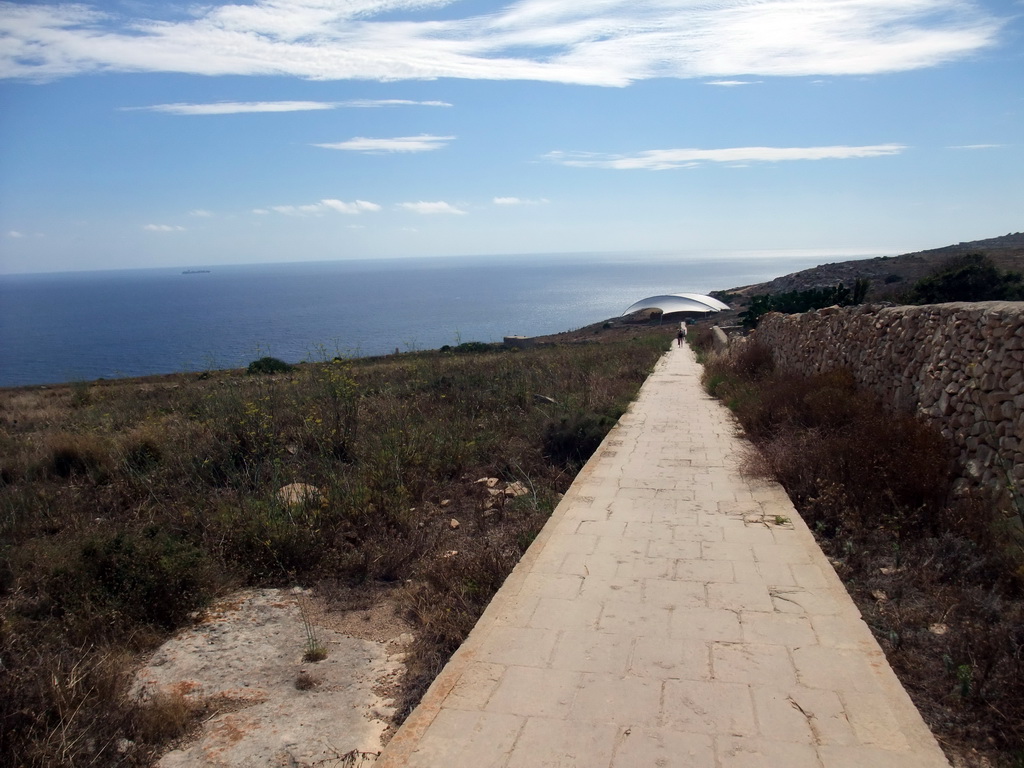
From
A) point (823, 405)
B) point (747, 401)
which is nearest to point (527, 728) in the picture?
point (823, 405)

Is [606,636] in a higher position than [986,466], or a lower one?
lower

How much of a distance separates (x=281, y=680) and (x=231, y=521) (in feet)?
7.28

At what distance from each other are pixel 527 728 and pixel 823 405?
20.8 ft

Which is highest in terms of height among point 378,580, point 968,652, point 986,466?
point 986,466

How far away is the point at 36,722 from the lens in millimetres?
3055

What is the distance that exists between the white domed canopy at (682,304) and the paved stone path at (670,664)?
186ft

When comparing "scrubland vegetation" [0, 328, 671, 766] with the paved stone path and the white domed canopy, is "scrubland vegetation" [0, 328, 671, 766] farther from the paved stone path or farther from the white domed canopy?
the white domed canopy


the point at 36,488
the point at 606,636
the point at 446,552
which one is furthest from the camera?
the point at 36,488

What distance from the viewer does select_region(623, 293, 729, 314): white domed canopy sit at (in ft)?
197

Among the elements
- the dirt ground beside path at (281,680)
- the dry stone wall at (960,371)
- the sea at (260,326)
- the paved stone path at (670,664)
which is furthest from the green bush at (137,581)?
the sea at (260,326)

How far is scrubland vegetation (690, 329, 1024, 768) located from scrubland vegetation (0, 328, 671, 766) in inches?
95.9

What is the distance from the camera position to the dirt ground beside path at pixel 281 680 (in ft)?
10.7

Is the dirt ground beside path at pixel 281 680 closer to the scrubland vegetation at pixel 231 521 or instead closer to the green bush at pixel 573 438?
the scrubland vegetation at pixel 231 521

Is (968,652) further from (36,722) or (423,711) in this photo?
(36,722)
